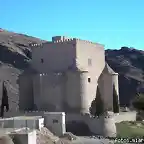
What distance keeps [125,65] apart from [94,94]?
61.0 metres

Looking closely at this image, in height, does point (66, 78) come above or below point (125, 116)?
above

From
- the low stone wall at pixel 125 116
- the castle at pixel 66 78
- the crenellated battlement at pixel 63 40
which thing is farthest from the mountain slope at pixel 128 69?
the crenellated battlement at pixel 63 40

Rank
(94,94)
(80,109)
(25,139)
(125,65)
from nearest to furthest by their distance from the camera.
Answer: (25,139) → (80,109) → (94,94) → (125,65)

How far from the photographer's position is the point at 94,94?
47.0m

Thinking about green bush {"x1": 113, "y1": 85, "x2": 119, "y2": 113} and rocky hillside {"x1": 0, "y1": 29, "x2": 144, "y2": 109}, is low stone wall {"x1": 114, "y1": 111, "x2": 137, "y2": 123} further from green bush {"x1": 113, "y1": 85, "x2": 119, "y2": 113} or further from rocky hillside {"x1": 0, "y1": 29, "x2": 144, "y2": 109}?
rocky hillside {"x1": 0, "y1": 29, "x2": 144, "y2": 109}

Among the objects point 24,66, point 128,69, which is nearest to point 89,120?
point 24,66

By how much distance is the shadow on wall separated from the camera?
39.0 m

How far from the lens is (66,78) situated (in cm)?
4341

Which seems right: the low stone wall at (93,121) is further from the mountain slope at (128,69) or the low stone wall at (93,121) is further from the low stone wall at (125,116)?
the mountain slope at (128,69)

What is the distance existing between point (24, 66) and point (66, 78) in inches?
2004

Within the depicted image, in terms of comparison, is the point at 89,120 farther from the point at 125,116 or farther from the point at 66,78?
the point at 125,116

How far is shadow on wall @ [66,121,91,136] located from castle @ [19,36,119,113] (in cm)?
273

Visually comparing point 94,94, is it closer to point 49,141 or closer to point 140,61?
point 49,141

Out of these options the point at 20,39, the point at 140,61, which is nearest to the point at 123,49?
the point at 140,61
